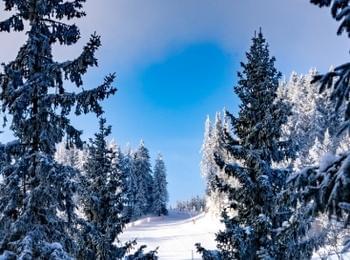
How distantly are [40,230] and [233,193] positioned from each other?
7.87 m

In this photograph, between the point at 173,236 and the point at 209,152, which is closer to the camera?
the point at 173,236

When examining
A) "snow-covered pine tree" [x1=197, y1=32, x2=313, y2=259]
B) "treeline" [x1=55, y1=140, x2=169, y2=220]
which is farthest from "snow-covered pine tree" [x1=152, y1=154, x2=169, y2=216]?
"snow-covered pine tree" [x1=197, y1=32, x2=313, y2=259]

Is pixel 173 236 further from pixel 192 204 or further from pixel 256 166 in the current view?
pixel 192 204

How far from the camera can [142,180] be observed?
9556cm

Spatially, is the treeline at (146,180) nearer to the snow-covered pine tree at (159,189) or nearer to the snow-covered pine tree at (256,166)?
the snow-covered pine tree at (159,189)

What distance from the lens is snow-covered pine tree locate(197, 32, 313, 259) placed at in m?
15.2

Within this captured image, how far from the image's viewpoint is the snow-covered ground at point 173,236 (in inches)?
1934

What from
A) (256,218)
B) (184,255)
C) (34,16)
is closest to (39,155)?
(34,16)

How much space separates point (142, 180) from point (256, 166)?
8105 cm

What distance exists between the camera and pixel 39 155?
10531mm

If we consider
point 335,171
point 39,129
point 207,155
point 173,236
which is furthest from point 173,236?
point 335,171

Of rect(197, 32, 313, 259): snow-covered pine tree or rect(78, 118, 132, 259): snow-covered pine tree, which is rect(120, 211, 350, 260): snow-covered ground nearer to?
rect(78, 118, 132, 259): snow-covered pine tree

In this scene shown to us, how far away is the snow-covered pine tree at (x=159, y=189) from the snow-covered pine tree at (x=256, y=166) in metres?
80.7

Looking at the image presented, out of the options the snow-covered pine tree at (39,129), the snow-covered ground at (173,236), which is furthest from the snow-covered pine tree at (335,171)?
the snow-covered ground at (173,236)
